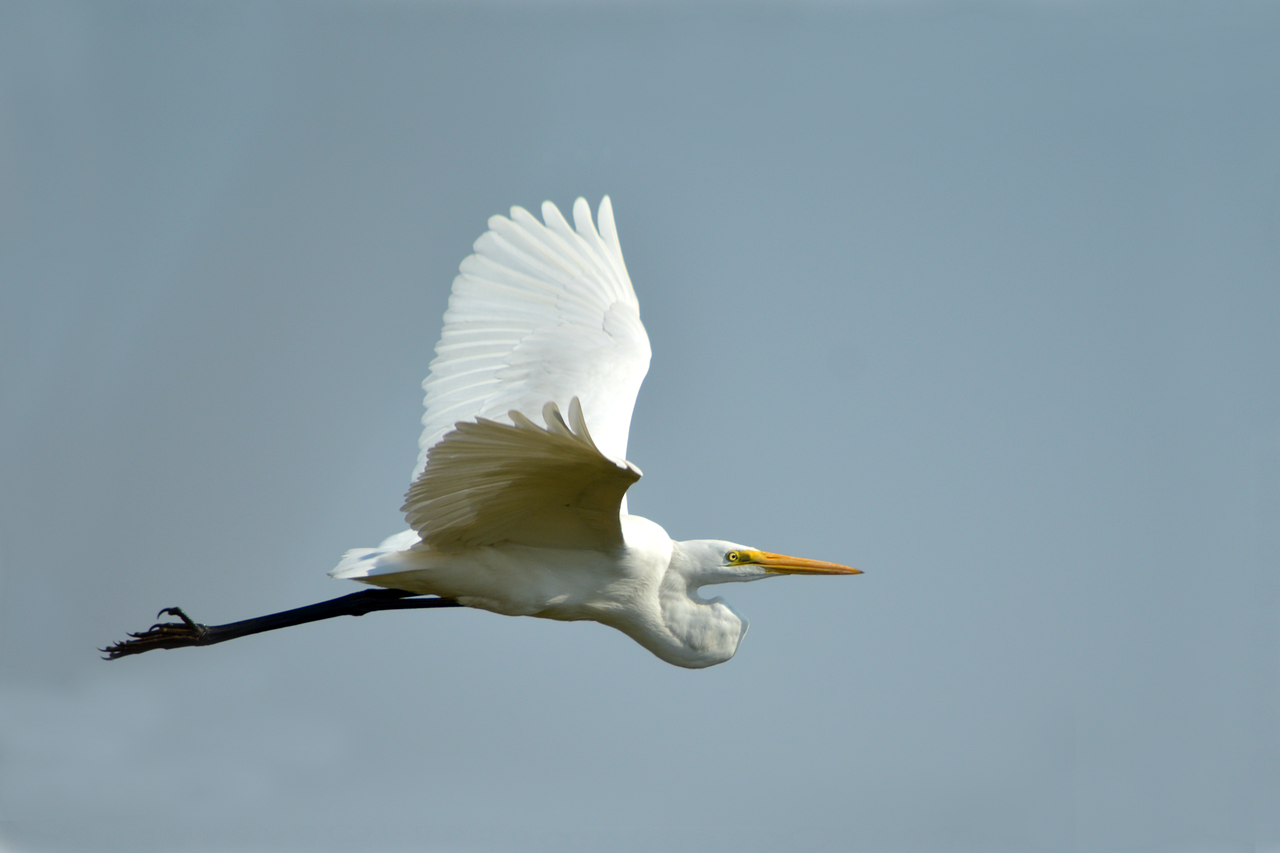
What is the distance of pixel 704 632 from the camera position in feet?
19.2

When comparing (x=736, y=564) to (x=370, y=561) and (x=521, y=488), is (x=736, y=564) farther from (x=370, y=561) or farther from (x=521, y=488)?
(x=370, y=561)

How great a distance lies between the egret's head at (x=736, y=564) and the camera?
5996 mm

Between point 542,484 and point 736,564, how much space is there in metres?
1.71

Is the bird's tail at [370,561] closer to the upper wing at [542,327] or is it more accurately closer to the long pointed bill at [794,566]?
the upper wing at [542,327]

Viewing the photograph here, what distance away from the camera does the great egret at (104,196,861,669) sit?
4.61 metres

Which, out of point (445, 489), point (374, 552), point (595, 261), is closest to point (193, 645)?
point (374, 552)

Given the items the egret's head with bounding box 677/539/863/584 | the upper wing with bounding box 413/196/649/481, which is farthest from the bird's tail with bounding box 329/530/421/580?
the egret's head with bounding box 677/539/863/584

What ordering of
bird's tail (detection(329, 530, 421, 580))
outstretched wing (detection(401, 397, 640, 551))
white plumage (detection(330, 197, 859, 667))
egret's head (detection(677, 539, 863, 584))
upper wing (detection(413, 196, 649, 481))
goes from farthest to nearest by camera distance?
upper wing (detection(413, 196, 649, 481)), egret's head (detection(677, 539, 863, 584)), bird's tail (detection(329, 530, 421, 580)), white plumage (detection(330, 197, 859, 667)), outstretched wing (detection(401, 397, 640, 551))

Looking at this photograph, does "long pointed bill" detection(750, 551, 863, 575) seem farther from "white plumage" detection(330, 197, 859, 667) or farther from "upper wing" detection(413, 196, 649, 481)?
"upper wing" detection(413, 196, 649, 481)

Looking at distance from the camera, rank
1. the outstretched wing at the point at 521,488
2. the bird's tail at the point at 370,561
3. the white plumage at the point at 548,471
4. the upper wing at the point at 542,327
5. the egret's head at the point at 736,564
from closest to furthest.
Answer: the outstretched wing at the point at 521,488 < the white plumage at the point at 548,471 < the bird's tail at the point at 370,561 < the egret's head at the point at 736,564 < the upper wing at the point at 542,327

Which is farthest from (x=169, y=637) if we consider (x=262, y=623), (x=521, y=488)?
(x=521, y=488)

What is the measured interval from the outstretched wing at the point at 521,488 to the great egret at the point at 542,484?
0.04 feet

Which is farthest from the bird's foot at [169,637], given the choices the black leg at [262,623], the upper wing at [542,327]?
the upper wing at [542,327]

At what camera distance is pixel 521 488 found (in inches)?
190
